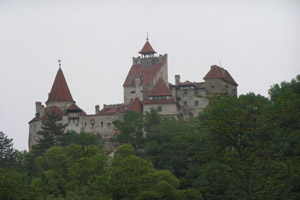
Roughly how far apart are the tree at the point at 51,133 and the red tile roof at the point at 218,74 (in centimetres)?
2392

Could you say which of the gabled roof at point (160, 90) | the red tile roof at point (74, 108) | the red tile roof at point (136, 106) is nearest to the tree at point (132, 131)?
the red tile roof at point (136, 106)

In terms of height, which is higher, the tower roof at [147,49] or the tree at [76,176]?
the tower roof at [147,49]

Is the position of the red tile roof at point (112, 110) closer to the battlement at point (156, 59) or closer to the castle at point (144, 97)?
the castle at point (144, 97)

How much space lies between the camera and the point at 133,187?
137 feet

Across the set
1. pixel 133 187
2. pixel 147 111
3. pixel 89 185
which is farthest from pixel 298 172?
pixel 147 111

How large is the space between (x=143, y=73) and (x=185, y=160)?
114 feet

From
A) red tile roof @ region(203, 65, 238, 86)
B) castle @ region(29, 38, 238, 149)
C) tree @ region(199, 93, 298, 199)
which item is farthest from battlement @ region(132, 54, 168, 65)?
tree @ region(199, 93, 298, 199)

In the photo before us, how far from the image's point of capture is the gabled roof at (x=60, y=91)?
8419 cm

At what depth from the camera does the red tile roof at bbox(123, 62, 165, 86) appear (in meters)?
85.2

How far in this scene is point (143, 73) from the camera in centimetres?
8725

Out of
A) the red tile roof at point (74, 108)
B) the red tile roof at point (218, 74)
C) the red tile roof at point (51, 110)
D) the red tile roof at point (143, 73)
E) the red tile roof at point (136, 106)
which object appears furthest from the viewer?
the red tile roof at point (143, 73)

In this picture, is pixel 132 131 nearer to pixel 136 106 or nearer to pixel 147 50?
pixel 136 106

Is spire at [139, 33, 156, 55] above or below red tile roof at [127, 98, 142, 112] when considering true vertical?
above

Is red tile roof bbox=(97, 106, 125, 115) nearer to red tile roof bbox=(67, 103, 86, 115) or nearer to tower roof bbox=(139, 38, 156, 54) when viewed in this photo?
red tile roof bbox=(67, 103, 86, 115)
